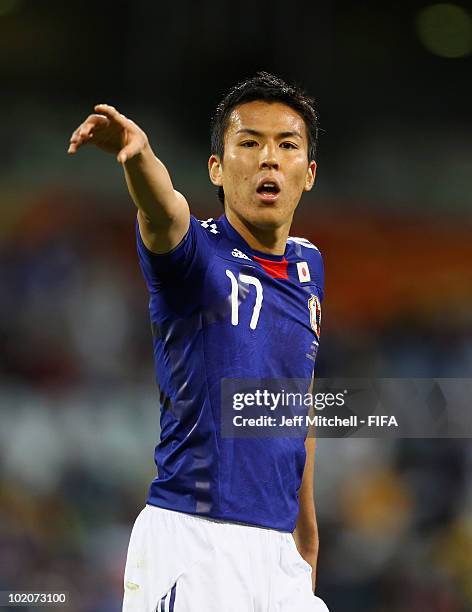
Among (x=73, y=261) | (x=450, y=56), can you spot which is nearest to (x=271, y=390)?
(x=73, y=261)

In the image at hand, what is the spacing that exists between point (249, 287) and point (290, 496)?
2.04ft

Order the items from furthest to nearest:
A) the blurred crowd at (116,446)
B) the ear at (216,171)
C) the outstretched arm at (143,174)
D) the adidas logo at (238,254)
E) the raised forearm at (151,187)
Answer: the blurred crowd at (116,446) < the ear at (216,171) < the adidas logo at (238,254) < the raised forearm at (151,187) < the outstretched arm at (143,174)

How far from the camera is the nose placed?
293cm

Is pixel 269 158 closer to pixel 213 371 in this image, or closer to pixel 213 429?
pixel 213 371

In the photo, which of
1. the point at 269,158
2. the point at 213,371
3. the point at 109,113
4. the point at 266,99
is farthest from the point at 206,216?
the point at 109,113

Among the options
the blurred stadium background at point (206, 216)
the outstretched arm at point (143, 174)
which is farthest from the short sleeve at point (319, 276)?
the blurred stadium background at point (206, 216)

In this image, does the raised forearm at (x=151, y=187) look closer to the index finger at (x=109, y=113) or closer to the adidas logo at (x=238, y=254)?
the index finger at (x=109, y=113)

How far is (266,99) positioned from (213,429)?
1100 millimetres

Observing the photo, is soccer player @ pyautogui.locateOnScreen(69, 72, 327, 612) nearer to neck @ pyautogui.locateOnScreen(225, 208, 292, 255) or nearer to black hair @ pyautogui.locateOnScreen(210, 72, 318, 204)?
neck @ pyautogui.locateOnScreen(225, 208, 292, 255)

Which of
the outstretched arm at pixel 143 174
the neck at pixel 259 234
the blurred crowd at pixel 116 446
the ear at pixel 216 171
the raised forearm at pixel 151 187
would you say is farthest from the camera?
the blurred crowd at pixel 116 446

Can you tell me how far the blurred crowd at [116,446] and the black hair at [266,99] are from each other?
3.17 m

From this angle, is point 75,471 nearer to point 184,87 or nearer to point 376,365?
point 376,365

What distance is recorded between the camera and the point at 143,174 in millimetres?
2367

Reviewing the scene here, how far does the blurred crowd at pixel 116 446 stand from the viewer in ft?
18.7
